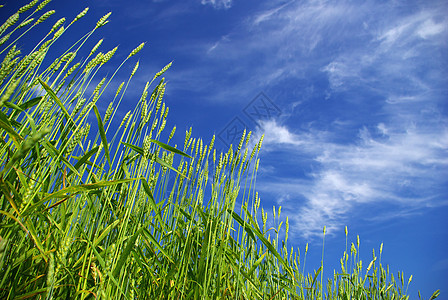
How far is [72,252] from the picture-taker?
1.04 metres

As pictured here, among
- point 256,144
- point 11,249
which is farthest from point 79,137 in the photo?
point 256,144

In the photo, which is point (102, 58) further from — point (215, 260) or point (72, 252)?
point (215, 260)

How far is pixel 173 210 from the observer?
1483 mm

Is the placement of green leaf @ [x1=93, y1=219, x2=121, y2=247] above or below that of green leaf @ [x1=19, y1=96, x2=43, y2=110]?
below

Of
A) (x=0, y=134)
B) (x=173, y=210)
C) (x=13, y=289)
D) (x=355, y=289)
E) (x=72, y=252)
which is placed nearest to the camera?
(x=13, y=289)

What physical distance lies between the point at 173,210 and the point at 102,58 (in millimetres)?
775

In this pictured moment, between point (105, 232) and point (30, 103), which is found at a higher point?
point (30, 103)

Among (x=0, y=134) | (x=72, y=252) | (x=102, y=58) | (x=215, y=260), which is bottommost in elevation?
(x=72, y=252)

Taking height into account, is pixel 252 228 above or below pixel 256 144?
below

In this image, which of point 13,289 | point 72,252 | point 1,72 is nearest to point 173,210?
point 72,252

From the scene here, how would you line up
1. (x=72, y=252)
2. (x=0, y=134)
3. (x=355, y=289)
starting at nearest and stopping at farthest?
(x=0, y=134) → (x=72, y=252) → (x=355, y=289)

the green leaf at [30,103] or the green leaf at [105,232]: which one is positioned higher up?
the green leaf at [30,103]

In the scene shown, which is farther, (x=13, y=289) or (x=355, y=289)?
(x=355, y=289)

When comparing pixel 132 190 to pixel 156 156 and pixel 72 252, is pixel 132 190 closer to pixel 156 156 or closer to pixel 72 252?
pixel 156 156
